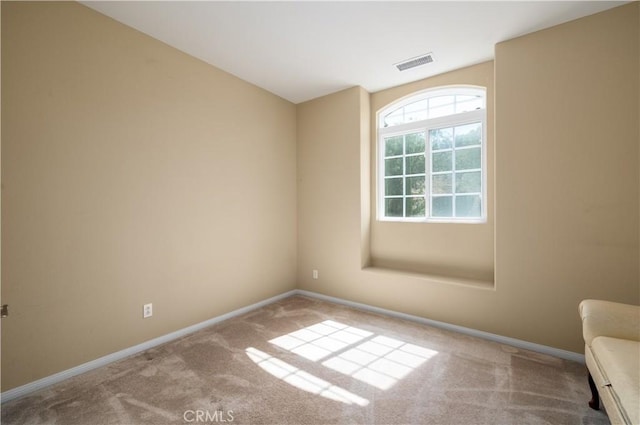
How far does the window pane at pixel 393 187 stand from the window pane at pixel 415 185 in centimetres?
11

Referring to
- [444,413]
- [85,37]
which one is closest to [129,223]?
[85,37]

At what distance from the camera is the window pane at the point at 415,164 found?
11.5 ft

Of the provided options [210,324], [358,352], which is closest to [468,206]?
[358,352]

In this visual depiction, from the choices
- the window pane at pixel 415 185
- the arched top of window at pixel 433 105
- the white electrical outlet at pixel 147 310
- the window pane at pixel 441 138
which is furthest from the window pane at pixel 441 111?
the white electrical outlet at pixel 147 310

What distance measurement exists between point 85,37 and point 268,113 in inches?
76.2

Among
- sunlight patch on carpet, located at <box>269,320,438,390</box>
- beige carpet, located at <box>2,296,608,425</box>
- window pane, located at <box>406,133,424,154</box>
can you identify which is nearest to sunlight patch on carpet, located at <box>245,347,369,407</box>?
beige carpet, located at <box>2,296,608,425</box>

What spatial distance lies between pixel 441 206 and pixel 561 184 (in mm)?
1163

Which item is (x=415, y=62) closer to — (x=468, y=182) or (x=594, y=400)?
(x=468, y=182)

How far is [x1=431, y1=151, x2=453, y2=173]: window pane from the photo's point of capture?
3.30 meters

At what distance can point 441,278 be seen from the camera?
3.14 metres

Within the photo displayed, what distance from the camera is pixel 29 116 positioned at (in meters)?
1.89

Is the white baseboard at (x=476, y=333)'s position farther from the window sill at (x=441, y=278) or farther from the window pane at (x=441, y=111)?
the window pane at (x=441, y=111)

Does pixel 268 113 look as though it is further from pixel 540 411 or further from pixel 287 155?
pixel 540 411

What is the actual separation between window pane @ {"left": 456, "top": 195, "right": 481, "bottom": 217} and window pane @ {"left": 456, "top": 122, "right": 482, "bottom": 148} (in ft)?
2.00
